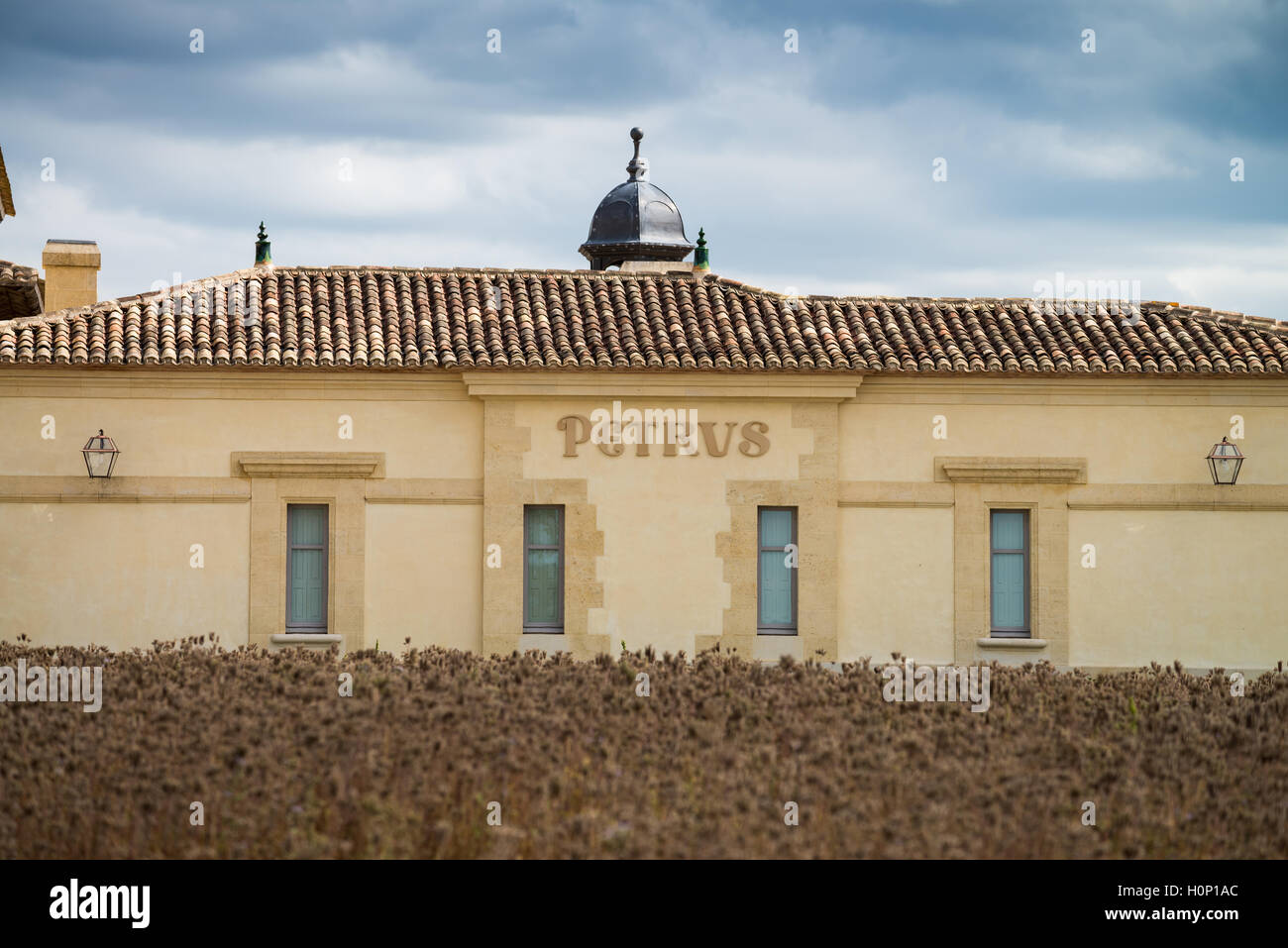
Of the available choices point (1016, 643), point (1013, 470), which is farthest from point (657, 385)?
point (1016, 643)

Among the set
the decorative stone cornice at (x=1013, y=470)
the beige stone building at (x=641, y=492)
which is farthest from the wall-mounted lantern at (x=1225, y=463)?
the decorative stone cornice at (x=1013, y=470)

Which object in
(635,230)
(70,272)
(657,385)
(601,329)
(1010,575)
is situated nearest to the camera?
(657,385)

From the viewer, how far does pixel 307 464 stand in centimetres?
1945

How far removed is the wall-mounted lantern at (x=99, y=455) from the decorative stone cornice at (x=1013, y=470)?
10394mm

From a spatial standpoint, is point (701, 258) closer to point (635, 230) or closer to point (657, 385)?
point (657, 385)

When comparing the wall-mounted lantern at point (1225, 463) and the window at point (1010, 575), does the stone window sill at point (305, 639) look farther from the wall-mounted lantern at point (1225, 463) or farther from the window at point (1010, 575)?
the wall-mounted lantern at point (1225, 463)

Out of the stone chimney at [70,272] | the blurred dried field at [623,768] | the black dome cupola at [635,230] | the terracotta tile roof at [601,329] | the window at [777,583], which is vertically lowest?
the blurred dried field at [623,768]

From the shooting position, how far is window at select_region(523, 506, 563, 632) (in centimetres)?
1972

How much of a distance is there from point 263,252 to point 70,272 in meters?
4.35

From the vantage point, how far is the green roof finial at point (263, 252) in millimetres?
22125

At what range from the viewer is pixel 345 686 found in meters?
11.8
